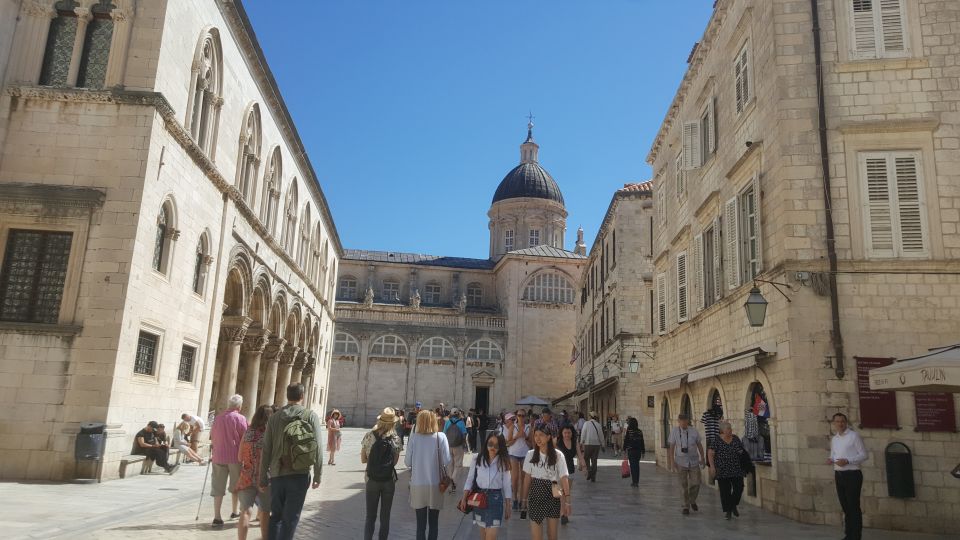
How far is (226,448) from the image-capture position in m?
8.86

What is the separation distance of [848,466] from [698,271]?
7886 millimetres

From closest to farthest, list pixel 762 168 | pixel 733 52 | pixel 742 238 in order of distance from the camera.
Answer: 1. pixel 762 168
2. pixel 742 238
3. pixel 733 52

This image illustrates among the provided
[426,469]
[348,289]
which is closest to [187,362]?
[426,469]

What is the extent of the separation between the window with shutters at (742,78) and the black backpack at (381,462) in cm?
994

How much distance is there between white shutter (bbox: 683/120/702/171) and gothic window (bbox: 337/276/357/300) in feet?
148

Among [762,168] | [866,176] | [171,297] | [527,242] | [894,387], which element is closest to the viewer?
[894,387]

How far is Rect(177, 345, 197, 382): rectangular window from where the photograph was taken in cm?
1712

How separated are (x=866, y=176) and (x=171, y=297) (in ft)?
46.5

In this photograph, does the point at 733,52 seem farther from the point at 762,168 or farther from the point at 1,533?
the point at 1,533

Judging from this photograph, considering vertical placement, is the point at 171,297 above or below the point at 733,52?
below

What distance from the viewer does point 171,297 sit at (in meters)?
15.7

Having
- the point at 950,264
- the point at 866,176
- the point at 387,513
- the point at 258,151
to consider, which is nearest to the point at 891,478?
the point at 950,264

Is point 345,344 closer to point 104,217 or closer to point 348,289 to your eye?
point 348,289

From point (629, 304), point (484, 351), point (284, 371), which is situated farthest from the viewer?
point (484, 351)
